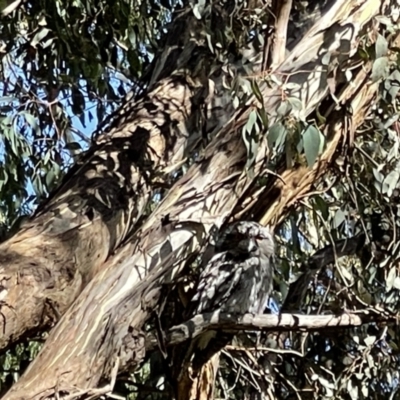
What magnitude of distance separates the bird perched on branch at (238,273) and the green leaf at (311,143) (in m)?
0.46

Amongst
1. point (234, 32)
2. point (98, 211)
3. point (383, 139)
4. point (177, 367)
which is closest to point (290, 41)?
point (234, 32)

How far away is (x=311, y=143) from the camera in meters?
2.03

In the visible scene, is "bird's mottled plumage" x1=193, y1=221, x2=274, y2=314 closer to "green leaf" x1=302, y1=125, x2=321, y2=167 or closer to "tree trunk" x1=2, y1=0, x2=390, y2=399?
"tree trunk" x1=2, y1=0, x2=390, y2=399

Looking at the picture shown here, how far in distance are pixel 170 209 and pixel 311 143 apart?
354mm

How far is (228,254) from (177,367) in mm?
439

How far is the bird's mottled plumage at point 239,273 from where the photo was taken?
257cm

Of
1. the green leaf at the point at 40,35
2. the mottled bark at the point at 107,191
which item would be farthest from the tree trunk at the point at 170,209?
the green leaf at the point at 40,35

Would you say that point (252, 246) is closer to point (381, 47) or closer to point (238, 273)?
point (238, 273)

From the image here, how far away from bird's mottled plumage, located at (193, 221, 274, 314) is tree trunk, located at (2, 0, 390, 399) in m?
0.18

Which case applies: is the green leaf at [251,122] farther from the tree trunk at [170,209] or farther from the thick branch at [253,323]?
the thick branch at [253,323]

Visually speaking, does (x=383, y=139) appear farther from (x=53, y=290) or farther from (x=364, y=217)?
(x=53, y=290)

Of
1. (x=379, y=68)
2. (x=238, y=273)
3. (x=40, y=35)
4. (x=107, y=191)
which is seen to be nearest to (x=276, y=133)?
(x=379, y=68)

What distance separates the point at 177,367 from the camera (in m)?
2.42

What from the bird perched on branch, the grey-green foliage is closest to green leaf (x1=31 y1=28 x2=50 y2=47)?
the grey-green foliage
